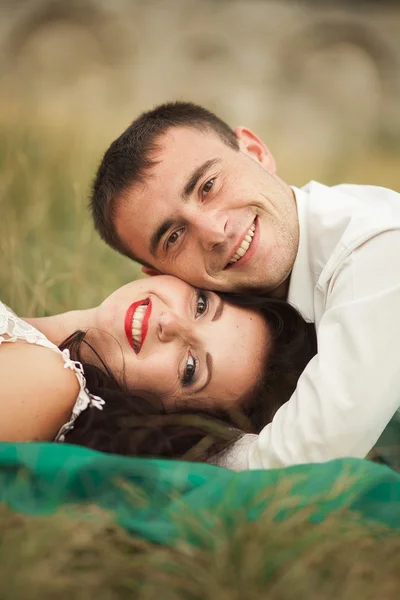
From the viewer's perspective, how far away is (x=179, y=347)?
1.68 metres

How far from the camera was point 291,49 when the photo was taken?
4.09 metres

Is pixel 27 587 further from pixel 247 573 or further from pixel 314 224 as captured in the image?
pixel 314 224

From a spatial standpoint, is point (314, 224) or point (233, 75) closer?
point (314, 224)

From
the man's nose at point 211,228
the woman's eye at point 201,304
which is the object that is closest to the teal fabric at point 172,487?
the woman's eye at point 201,304

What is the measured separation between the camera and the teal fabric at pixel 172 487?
113 centimetres

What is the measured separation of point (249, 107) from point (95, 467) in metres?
3.04

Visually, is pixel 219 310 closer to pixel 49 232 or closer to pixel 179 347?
pixel 179 347

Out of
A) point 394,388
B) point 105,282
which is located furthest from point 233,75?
point 394,388

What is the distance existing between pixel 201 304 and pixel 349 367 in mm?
453

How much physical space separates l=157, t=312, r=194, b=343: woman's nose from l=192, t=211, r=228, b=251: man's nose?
24cm

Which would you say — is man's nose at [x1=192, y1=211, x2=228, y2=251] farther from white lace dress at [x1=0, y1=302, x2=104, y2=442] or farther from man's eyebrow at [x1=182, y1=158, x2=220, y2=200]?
white lace dress at [x1=0, y1=302, x2=104, y2=442]

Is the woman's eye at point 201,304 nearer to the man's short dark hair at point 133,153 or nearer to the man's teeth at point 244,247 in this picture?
the man's teeth at point 244,247

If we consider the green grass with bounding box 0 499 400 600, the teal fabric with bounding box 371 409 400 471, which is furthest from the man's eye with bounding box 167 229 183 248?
the green grass with bounding box 0 499 400 600

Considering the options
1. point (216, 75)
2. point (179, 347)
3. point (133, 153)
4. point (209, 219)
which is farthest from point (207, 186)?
point (216, 75)
